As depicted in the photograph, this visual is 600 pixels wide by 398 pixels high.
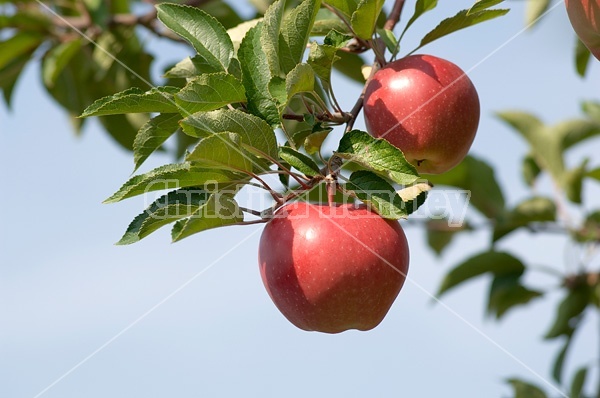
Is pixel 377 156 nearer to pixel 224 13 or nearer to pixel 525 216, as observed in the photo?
pixel 224 13

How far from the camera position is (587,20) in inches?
43.2

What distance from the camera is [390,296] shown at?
120 cm

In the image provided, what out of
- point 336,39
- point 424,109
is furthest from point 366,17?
point 424,109

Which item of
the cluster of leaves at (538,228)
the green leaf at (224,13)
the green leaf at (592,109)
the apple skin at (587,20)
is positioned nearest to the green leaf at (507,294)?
the cluster of leaves at (538,228)

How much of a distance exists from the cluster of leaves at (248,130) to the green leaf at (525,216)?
1402 millimetres

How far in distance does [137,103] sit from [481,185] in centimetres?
172

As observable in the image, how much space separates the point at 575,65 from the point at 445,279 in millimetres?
900

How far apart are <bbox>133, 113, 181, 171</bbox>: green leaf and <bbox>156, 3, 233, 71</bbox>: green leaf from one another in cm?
10

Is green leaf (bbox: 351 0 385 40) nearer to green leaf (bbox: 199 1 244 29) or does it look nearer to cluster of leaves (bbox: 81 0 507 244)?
cluster of leaves (bbox: 81 0 507 244)

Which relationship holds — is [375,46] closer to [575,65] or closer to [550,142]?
[575,65]

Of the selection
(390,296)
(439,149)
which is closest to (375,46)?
(439,149)

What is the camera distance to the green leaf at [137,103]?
3.62 feet

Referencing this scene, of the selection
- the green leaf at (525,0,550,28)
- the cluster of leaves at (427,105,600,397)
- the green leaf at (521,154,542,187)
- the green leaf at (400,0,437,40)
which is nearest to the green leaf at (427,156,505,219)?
the cluster of leaves at (427,105,600,397)

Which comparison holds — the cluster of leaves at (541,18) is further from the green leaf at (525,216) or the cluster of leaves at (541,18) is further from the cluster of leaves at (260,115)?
the green leaf at (525,216)
